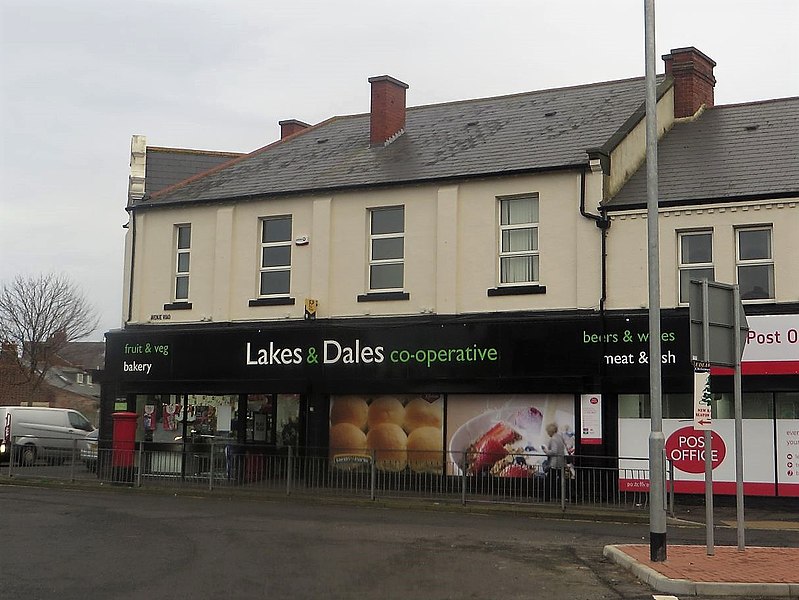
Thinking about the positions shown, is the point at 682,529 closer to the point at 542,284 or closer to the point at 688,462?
the point at 688,462

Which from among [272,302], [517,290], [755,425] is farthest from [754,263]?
[272,302]

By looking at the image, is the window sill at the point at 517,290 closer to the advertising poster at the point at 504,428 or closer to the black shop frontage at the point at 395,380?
the black shop frontage at the point at 395,380

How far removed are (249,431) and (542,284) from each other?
821 centimetres

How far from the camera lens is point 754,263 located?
2014cm

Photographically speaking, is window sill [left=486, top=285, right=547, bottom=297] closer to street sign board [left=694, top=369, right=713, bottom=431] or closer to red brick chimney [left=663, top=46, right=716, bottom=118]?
red brick chimney [left=663, top=46, right=716, bottom=118]

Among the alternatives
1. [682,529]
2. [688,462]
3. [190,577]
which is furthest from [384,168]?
[190,577]

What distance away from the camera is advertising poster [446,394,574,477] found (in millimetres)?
20469

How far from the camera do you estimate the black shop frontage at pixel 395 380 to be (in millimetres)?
20859

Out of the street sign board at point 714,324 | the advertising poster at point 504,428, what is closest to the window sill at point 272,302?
the advertising poster at point 504,428

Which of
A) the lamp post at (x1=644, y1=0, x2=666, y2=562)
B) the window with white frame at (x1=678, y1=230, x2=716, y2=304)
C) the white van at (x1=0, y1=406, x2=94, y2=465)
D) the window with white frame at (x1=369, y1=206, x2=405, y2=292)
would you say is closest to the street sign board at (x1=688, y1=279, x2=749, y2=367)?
the lamp post at (x1=644, y1=0, x2=666, y2=562)

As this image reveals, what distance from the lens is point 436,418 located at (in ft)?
74.6

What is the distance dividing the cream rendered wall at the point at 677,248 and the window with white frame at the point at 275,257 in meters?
8.17

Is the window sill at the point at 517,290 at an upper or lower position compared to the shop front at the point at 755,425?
upper

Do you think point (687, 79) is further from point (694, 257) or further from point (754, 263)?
point (754, 263)
